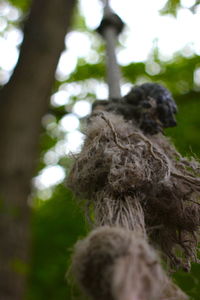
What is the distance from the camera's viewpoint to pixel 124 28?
9.43 feet

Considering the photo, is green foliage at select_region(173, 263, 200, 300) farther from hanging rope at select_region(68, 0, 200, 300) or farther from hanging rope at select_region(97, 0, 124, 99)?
hanging rope at select_region(97, 0, 124, 99)

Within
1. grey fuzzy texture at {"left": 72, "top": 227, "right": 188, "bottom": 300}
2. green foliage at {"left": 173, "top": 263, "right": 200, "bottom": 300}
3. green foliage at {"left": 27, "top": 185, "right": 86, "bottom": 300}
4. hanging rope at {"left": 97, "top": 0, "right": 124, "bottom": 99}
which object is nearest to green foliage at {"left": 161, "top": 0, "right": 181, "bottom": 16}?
hanging rope at {"left": 97, "top": 0, "right": 124, "bottom": 99}

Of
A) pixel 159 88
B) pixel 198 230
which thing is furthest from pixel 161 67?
pixel 198 230

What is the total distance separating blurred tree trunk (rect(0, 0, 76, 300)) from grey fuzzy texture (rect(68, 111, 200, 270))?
0.21 m

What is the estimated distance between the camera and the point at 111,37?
273 cm

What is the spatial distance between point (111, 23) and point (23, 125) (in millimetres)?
1381

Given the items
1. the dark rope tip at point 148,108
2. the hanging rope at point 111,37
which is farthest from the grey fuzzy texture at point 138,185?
the hanging rope at point 111,37

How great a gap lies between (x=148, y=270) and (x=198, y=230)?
0.64 meters

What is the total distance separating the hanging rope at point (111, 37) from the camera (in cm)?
230

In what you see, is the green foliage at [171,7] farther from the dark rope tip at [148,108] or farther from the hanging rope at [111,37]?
the dark rope tip at [148,108]

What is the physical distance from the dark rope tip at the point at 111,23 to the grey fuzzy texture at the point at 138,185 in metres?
1.22

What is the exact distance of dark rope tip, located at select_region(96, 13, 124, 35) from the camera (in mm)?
2807

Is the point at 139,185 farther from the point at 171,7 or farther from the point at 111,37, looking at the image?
the point at 171,7

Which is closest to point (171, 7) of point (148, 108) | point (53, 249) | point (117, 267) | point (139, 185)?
point (148, 108)
